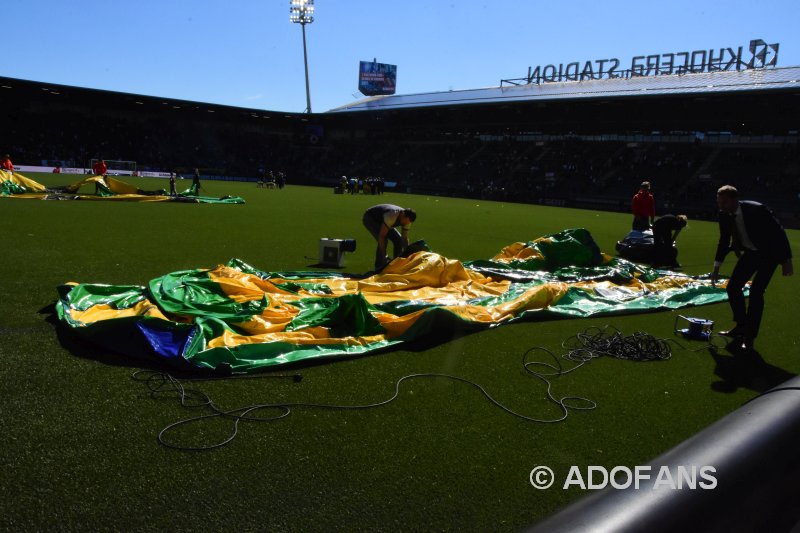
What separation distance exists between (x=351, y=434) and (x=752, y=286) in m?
4.52

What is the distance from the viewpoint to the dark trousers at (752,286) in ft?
18.6

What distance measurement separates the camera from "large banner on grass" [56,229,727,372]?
16.0 feet

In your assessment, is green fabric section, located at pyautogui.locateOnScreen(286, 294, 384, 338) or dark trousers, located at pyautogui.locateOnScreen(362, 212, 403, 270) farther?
dark trousers, located at pyautogui.locateOnScreen(362, 212, 403, 270)

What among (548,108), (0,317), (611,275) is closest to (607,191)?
(548,108)

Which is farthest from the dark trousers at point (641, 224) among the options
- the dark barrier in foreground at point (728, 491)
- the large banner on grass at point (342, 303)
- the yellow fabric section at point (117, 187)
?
the yellow fabric section at point (117, 187)

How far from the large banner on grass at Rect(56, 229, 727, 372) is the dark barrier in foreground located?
3.49m

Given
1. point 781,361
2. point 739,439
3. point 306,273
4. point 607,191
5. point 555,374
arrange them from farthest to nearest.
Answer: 1. point 607,191
2. point 306,273
3. point 781,361
4. point 555,374
5. point 739,439

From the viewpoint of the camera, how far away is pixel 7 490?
2758 millimetres

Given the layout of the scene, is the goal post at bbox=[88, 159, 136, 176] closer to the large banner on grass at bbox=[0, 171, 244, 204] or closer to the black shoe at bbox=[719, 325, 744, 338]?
the large banner on grass at bbox=[0, 171, 244, 204]

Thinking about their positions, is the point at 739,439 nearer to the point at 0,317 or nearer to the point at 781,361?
the point at 781,361

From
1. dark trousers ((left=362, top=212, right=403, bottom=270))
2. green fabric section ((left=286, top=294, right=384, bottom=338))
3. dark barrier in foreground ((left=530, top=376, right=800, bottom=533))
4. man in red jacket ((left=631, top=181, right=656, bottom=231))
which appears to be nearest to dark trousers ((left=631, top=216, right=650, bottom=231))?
man in red jacket ((left=631, top=181, right=656, bottom=231))

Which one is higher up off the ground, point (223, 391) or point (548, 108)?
point (548, 108)

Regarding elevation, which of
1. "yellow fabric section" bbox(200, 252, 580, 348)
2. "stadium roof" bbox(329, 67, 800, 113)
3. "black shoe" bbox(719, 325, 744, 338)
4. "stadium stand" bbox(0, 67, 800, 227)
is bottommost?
"black shoe" bbox(719, 325, 744, 338)

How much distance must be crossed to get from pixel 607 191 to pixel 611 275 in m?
33.8
